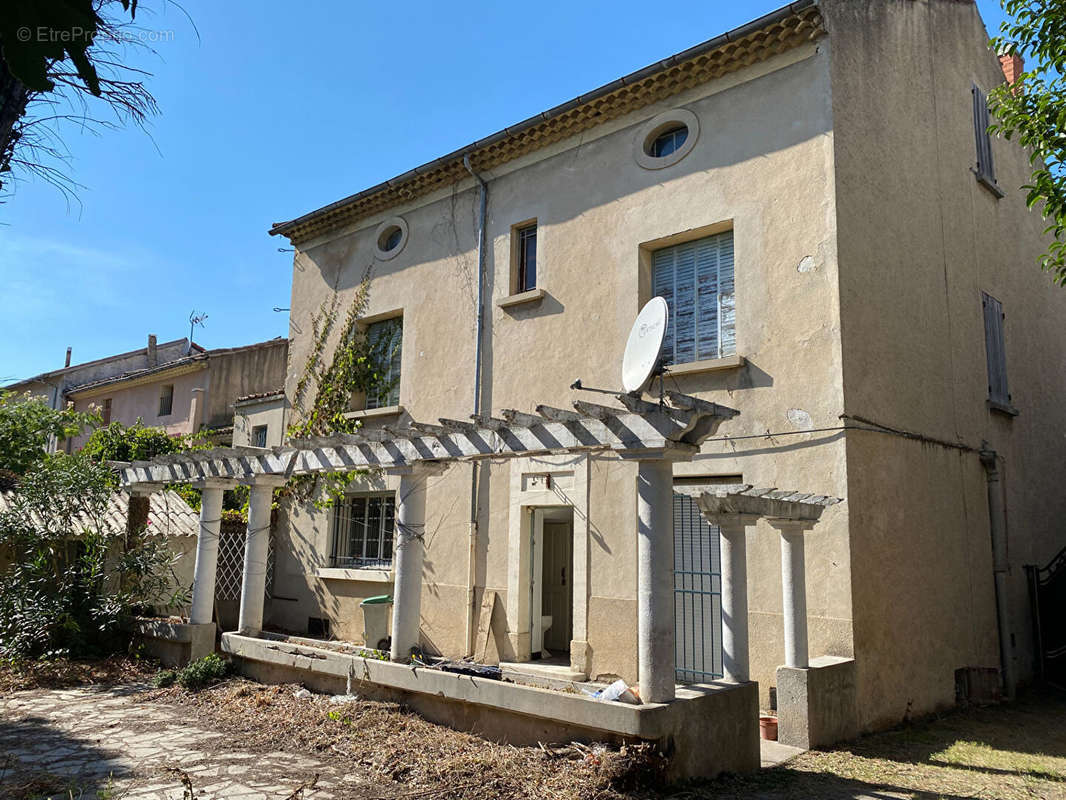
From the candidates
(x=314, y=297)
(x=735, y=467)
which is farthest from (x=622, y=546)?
(x=314, y=297)

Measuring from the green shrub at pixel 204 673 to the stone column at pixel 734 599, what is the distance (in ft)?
19.1

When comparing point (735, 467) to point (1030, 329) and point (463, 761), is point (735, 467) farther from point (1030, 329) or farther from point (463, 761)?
point (1030, 329)

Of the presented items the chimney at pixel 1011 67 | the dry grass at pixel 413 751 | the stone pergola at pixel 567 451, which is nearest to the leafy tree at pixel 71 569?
the stone pergola at pixel 567 451

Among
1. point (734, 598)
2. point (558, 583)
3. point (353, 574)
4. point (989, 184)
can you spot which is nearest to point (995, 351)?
point (989, 184)

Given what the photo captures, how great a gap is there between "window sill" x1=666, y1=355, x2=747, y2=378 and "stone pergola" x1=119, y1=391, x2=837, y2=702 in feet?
6.21

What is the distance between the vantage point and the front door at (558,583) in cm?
1106

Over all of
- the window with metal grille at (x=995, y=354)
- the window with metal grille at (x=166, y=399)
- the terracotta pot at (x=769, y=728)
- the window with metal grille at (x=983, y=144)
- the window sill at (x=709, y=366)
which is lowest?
the terracotta pot at (x=769, y=728)

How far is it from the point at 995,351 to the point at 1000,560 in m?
3.17

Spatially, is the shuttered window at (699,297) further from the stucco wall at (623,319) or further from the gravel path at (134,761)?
the gravel path at (134,761)

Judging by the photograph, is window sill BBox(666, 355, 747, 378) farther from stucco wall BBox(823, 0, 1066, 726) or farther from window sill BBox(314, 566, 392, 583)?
window sill BBox(314, 566, 392, 583)

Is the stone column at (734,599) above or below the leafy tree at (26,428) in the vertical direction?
below

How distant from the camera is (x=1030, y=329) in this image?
1289cm

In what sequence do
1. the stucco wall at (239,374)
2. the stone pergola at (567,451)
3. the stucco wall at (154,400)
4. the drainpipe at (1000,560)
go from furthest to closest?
1. the stucco wall at (154,400)
2. the stucco wall at (239,374)
3. the drainpipe at (1000,560)
4. the stone pergola at (567,451)

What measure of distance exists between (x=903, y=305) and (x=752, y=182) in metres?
2.45
